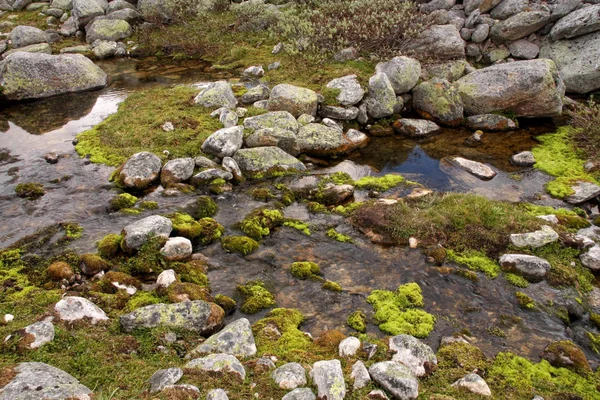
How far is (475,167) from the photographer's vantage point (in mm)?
17125

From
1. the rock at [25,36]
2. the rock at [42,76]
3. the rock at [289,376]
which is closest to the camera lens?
the rock at [289,376]

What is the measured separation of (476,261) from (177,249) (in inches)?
347

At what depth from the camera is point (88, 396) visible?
237 inches

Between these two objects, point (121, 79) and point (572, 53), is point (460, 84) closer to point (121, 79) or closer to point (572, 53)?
point (572, 53)

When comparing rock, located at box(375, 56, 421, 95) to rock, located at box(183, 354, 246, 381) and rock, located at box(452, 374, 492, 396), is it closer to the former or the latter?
rock, located at box(452, 374, 492, 396)

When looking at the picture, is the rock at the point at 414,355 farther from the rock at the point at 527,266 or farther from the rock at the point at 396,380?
the rock at the point at 527,266

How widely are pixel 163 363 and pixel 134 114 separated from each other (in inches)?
617

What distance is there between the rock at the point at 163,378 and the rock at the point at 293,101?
15.0 meters

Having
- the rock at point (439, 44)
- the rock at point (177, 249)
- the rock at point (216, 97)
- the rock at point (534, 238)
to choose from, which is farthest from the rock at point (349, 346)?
the rock at point (439, 44)

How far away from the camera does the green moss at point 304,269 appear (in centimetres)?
1148

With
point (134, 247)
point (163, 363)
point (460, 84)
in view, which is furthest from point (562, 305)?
point (460, 84)

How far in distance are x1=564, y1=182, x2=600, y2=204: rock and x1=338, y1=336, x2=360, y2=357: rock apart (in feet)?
37.1

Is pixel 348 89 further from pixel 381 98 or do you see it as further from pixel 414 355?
pixel 414 355

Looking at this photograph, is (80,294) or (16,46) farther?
(16,46)
